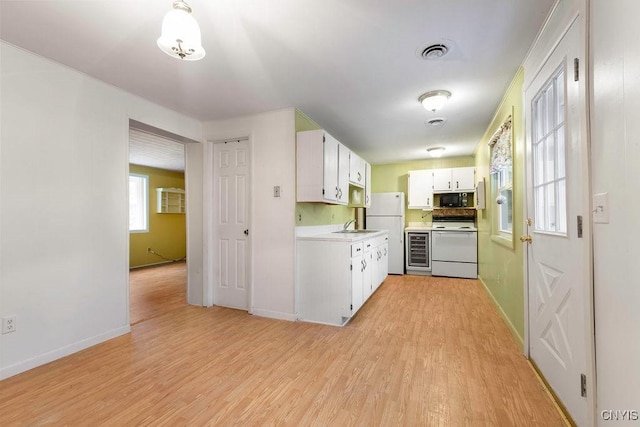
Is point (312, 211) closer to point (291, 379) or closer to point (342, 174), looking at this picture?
Answer: point (342, 174)

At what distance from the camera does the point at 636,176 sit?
39.0 inches

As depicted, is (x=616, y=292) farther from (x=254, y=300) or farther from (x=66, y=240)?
(x=66, y=240)

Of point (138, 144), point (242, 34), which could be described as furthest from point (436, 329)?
point (138, 144)

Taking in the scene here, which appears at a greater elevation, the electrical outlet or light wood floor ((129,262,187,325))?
the electrical outlet

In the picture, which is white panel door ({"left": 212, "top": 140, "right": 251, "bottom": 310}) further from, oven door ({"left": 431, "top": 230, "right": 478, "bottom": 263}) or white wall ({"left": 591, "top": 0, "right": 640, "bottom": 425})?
oven door ({"left": 431, "top": 230, "right": 478, "bottom": 263})

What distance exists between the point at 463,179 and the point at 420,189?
82cm

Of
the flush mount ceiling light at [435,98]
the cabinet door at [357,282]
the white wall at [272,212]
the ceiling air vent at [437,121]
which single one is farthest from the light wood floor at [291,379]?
the ceiling air vent at [437,121]

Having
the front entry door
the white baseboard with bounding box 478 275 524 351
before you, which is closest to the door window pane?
the front entry door

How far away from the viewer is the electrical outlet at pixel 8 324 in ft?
6.48

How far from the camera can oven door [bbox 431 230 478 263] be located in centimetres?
509

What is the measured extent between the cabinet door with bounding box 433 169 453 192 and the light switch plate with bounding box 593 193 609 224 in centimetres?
450

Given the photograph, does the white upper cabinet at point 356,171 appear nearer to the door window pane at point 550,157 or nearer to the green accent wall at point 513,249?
the green accent wall at point 513,249

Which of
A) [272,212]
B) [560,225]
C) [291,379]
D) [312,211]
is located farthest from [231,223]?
[560,225]

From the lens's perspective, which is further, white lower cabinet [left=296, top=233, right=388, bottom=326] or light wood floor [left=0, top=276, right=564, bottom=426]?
white lower cabinet [left=296, top=233, right=388, bottom=326]
